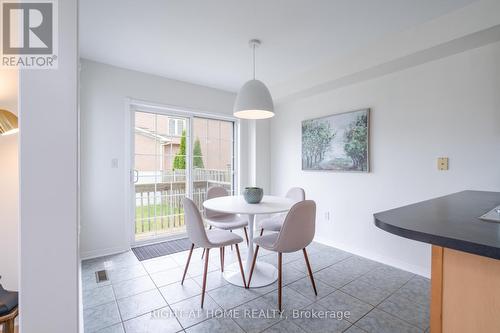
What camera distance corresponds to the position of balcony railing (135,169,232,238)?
343 cm

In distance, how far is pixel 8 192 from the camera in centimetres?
180

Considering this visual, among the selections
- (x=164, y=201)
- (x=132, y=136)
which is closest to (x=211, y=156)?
(x=164, y=201)

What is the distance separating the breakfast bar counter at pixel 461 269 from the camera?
711 mm

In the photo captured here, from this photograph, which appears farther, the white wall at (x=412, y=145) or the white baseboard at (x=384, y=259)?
the white baseboard at (x=384, y=259)

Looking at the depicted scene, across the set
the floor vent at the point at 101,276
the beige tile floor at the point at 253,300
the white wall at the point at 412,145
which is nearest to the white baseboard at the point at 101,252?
the beige tile floor at the point at 253,300

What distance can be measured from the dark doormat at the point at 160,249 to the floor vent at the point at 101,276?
0.43 m

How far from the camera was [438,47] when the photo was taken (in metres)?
2.09

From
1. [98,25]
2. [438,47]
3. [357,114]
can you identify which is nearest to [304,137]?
[357,114]

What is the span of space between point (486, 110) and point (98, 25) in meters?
3.60

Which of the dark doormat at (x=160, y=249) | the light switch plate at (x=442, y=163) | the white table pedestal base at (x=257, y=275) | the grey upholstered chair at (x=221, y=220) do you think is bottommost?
the dark doormat at (x=160, y=249)

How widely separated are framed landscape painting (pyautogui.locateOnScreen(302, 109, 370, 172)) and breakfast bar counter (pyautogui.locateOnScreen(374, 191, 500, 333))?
2120mm

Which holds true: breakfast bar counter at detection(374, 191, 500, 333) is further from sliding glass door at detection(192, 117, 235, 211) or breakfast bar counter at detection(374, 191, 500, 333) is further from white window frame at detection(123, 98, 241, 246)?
sliding glass door at detection(192, 117, 235, 211)

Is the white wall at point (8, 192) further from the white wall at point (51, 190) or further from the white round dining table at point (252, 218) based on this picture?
the white round dining table at point (252, 218)

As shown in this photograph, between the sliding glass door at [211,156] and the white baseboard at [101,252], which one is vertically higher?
the sliding glass door at [211,156]
